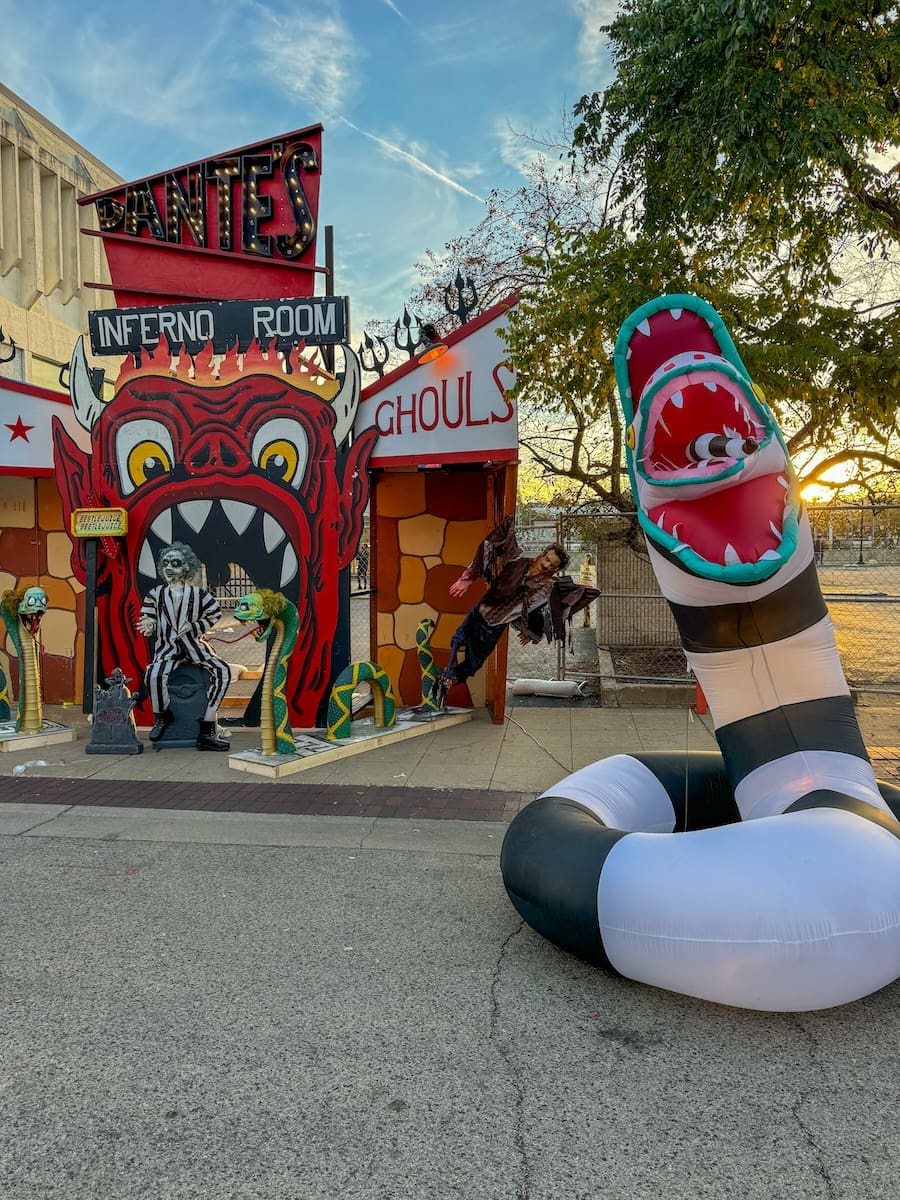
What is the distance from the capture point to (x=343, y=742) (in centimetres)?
766

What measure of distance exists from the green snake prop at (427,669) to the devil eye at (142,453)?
330 cm

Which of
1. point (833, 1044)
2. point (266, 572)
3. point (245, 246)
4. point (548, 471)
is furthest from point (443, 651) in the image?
point (833, 1044)

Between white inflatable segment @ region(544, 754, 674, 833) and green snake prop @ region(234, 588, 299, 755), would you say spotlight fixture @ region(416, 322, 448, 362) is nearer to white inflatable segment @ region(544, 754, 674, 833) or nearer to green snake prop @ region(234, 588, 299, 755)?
green snake prop @ region(234, 588, 299, 755)

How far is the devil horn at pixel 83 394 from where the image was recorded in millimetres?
8930

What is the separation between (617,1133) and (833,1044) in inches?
41.4

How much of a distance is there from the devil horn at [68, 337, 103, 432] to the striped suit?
2.42 metres

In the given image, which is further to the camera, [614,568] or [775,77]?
[614,568]

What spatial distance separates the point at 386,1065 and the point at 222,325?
7705 millimetres

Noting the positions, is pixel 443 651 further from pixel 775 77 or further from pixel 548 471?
pixel 775 77

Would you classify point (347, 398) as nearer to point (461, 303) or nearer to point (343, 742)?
point (461, 303)

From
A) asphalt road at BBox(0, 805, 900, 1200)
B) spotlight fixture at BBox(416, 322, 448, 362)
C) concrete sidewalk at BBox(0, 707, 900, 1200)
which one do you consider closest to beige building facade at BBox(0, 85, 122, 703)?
spotlight fixture at BBox(416, 322, 448, 362)

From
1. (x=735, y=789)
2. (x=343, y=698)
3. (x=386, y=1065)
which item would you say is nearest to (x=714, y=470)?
(x=735, y=789)

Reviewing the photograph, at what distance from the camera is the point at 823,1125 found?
260cm

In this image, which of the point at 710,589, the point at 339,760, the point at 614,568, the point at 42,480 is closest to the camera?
the point at 710,589
